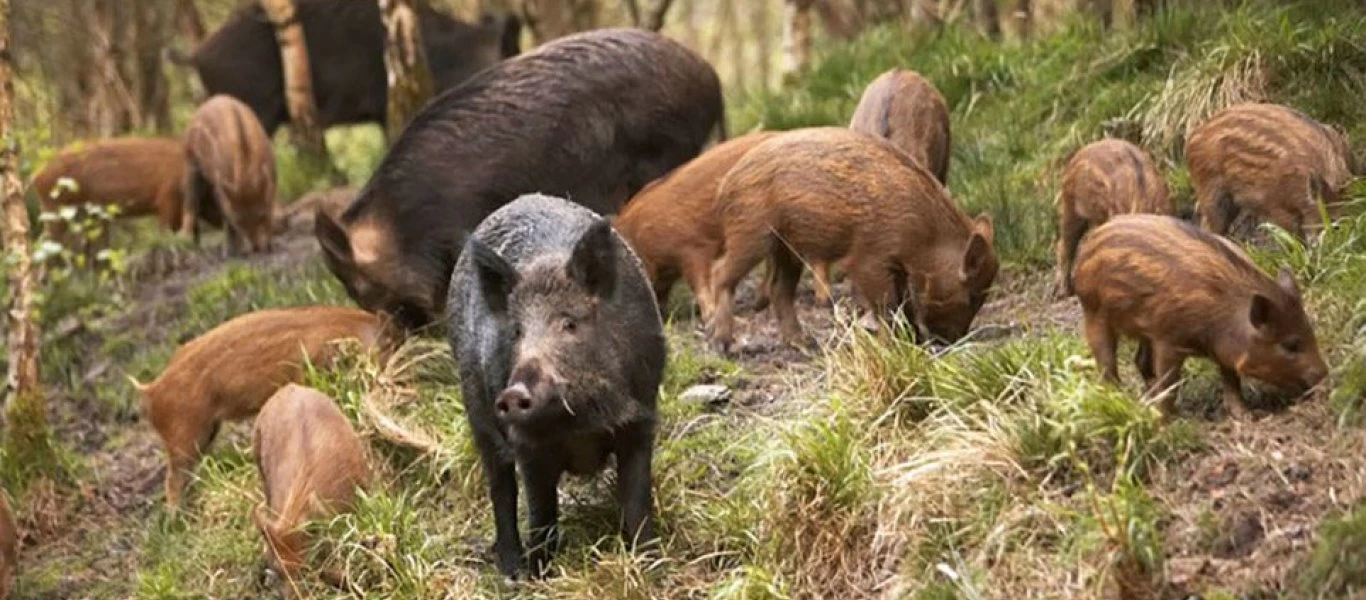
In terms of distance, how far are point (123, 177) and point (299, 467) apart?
6629 mm

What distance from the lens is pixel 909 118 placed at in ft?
33.1

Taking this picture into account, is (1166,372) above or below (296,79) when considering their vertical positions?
above

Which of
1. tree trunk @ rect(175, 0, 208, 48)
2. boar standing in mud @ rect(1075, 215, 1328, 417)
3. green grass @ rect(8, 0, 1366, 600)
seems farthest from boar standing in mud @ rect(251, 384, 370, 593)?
tree trunk @ rect(175, 0, 208, 48)

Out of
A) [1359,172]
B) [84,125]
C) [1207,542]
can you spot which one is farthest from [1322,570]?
[84,125]

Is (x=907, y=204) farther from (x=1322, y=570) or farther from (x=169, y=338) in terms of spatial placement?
(x=169, y=338)

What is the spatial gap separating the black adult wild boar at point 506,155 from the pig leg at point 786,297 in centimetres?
162

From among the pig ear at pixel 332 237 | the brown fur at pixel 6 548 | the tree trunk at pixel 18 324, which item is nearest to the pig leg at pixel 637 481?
the brown fur at pixel 6 548

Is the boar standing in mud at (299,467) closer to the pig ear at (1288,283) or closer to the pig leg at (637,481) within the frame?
the pig leg at (637,481)

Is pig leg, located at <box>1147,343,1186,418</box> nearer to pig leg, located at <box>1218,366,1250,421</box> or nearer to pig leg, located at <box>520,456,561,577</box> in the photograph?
pig leg, located at <box>1218,366,1250,421</box>

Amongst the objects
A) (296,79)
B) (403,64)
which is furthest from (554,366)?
(296,79)

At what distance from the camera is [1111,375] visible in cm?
701

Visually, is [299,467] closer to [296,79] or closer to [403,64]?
[403,64]

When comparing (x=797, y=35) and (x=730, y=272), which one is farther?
(x=797, y=35)

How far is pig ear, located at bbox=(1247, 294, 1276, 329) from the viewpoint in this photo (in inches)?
255
